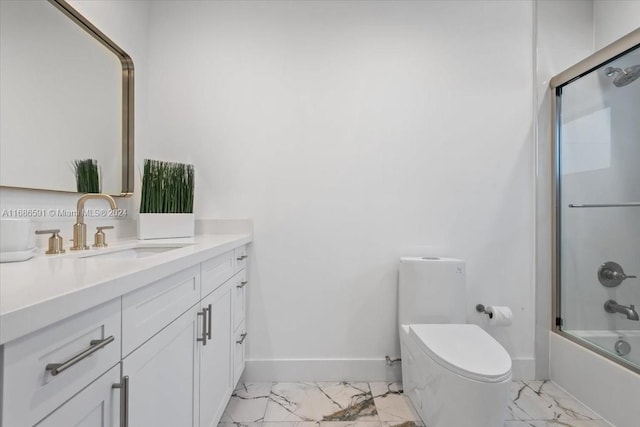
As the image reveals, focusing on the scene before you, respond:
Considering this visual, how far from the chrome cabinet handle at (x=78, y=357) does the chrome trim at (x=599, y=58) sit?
90.9 inches

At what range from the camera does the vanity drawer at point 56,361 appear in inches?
17.7

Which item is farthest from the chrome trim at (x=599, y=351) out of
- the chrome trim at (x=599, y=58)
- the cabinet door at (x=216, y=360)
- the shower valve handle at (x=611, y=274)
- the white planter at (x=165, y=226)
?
the white planter at (x=165, y=226)

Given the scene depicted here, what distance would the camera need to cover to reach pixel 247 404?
65.9 inches

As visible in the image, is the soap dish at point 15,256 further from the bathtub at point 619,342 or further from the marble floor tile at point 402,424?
the bathtub at point 619,342

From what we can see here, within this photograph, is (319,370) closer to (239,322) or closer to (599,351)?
(239,322)

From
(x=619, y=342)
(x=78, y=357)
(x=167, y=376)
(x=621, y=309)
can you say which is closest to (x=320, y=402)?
(x=167, y=376)

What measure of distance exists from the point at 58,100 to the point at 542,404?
2.69m

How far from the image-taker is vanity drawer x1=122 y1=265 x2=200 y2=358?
734 millimetres

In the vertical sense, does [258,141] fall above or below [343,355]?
above

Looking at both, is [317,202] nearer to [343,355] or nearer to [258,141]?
[258,141]

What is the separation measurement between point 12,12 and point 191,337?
127 cm

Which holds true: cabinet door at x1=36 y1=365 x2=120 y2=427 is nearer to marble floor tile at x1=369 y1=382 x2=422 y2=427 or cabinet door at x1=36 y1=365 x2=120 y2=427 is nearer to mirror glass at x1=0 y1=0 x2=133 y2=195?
mirror glass at x1=0 y1=0 x2=133 y2=195

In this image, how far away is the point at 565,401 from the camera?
5.62 ft

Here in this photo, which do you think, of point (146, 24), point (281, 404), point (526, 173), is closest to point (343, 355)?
point (281, 404)
